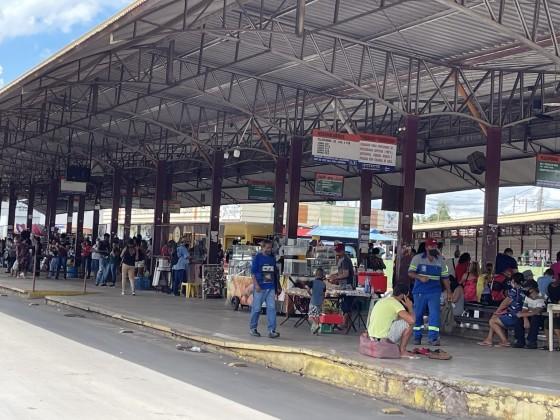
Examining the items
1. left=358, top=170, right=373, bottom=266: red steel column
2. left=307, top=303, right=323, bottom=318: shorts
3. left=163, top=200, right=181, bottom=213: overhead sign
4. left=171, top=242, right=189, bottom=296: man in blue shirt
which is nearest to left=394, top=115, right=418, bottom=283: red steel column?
left=358, top=170, right=373, bottom=266: red steel column

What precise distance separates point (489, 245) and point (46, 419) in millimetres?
16708

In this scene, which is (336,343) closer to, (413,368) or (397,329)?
(397,329)

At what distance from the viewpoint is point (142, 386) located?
898 centimetres

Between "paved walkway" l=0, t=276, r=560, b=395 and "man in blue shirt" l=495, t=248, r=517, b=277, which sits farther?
"man in blue shirt" l=495, t=248, r=517, b=277

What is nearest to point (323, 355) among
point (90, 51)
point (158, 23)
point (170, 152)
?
point (158, 23)

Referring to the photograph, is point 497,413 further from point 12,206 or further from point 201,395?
point 12,206

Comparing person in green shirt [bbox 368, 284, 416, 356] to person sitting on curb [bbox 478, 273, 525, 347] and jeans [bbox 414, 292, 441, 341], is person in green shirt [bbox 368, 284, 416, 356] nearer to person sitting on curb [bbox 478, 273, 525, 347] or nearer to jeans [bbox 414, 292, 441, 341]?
jeans [bbox 414, 292, 441, 341]

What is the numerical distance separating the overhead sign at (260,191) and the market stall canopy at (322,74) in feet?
3.99

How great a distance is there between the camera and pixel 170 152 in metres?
37.0

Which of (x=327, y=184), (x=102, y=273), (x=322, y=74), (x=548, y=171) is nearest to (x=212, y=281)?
(x=102, y=273)

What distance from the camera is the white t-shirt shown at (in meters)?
13.2

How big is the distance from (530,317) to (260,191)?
21.3 metres

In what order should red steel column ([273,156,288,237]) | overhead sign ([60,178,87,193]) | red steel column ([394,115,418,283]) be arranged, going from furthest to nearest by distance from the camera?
overhead sign ([60,178,87,193]) < red steel column ([273,156,288,237]) < red steel column ([394,115,418,283])

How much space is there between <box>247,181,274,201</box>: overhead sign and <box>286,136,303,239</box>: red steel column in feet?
18.6
